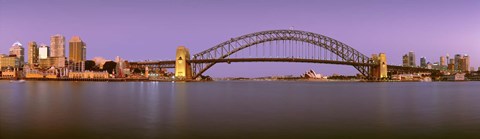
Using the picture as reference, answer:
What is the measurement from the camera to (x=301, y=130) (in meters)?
14.7

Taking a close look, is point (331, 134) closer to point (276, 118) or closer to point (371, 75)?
point (276, 118)

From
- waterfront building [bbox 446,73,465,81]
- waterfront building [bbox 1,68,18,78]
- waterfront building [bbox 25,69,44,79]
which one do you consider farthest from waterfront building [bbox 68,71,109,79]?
waterfront building [bbox 446,73,465,81]

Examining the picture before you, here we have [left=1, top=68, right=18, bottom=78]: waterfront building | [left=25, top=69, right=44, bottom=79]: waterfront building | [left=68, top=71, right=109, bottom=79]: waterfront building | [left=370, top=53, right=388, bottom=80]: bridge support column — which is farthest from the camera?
[left=1, top=68, right=18, bottom=78]: waterfront building

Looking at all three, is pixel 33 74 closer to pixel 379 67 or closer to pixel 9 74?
pixel 9 74

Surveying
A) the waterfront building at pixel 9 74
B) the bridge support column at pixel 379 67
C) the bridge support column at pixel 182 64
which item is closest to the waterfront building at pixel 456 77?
the bridge support column at pixel 379 67

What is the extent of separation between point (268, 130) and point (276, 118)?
3784 mm

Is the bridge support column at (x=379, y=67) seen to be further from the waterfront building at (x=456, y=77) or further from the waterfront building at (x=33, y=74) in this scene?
the waterfront building at (x=33, y=74)

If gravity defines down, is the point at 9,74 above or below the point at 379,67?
below

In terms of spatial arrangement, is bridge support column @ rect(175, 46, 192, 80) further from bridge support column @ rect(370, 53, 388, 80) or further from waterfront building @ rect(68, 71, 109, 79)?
waterfront building @ rect(68, 71, 109, 79)

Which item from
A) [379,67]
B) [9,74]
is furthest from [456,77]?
[9,74]

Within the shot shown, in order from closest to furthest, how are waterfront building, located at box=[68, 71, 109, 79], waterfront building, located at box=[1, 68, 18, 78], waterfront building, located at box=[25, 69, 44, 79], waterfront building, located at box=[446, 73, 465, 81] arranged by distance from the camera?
waterfront building, located at box=[68, 71, 109, 79], waterfront building, located at box=[25, 69, 44, 79], waterfront building, located at box=[1, 68, 18, 78], waterfront building, located at box=[446, 73, 465, 81]

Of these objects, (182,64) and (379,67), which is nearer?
(182,64)

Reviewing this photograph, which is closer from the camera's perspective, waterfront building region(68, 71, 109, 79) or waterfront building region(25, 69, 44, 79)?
waterfront building region(68, 71, 109, 79)

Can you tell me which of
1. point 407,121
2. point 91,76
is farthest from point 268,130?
point 91,76
